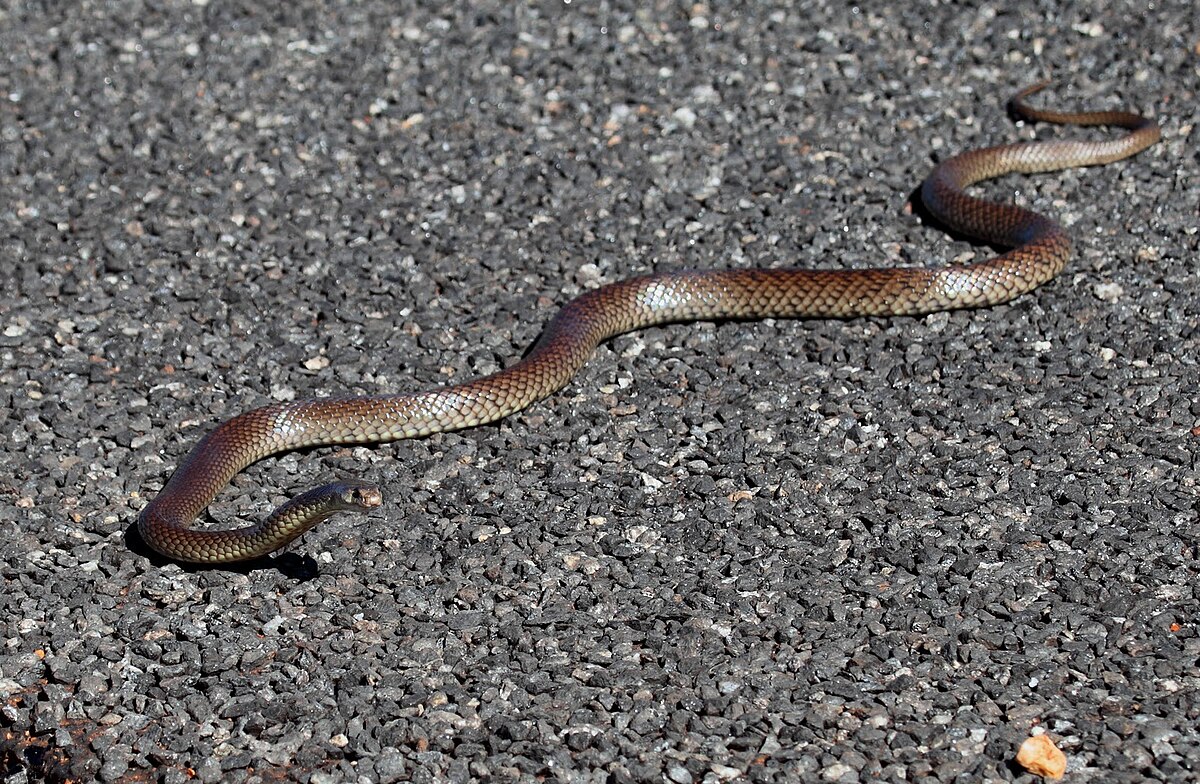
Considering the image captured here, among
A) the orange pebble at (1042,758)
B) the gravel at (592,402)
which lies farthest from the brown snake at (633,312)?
the orange pebble at (1042,758)

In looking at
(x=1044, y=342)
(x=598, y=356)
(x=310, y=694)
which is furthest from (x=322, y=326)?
(x=1044, y=342)

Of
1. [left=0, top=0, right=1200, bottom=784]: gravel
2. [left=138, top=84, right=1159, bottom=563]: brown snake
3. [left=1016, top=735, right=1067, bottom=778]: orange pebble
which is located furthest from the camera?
[left=138, top=84, right=1159, bottom=563]: brown snake

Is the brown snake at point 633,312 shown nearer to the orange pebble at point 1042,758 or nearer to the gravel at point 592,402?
the gravel at point 592,402

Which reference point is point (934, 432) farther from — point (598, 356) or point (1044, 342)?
point (598, 356)

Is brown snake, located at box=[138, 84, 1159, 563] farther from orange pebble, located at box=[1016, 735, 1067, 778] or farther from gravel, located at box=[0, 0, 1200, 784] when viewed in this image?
orange pebble, located at box=[1016, 735, 1067, 778]

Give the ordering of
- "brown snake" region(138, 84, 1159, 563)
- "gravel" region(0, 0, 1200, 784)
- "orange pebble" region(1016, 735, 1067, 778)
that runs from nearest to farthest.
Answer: "orange pebble" region(1016, 735, 1067, 778)
"gravel" region(0, 0, 1200, 784)
"brown snake" region(138, 84, 1159, 563)

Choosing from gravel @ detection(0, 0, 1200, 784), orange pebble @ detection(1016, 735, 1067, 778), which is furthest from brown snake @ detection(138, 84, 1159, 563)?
orange pebble @ detection(1016, 735, 1067, 778)

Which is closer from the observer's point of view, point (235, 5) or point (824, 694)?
point (824, 694)
